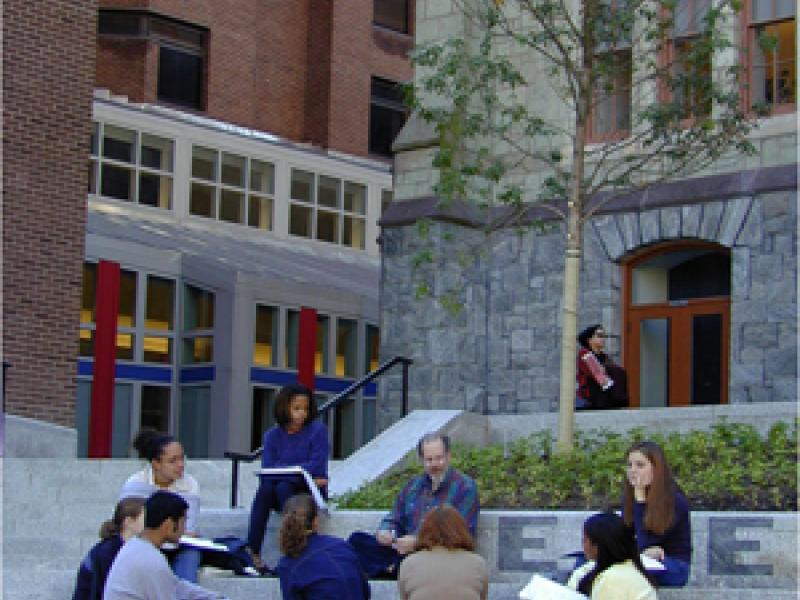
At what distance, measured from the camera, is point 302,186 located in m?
36.4

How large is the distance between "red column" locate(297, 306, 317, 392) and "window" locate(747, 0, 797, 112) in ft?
47.4

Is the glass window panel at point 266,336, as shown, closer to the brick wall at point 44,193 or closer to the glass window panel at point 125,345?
the glass window panel at point 125,345

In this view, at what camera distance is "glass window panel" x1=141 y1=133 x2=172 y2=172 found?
109 feet

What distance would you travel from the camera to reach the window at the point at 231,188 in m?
34.3

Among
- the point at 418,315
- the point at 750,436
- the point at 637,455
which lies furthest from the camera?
the point at 418,315

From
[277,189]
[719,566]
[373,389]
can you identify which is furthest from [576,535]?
[277,189]

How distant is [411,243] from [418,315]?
3.19ft

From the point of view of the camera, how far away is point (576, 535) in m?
11.1

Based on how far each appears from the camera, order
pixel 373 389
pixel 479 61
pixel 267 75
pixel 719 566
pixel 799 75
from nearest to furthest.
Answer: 1. pixel 719 566
2. pixel 479 61
3. pixel 799 75
4. pixel 373 389
5. pixel 267 75

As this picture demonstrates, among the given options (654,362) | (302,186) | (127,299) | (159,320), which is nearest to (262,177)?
(302,186)

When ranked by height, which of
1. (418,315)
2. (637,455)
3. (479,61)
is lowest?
(637,455)

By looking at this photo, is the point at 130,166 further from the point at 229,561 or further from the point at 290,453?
the point at 229,561

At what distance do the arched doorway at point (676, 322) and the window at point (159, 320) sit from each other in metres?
12.8

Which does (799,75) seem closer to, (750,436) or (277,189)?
(750,436)
